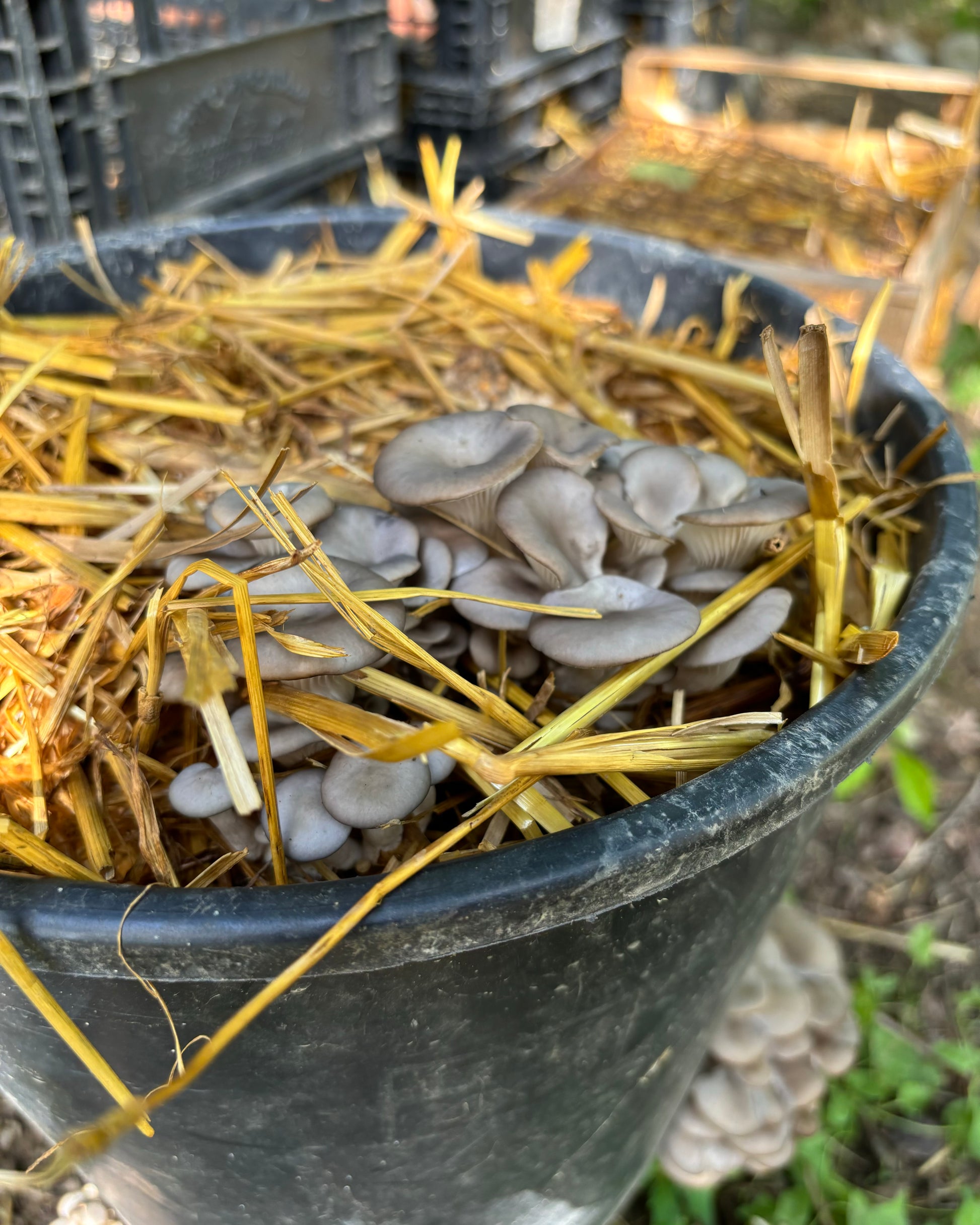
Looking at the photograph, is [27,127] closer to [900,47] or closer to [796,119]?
[796,119]

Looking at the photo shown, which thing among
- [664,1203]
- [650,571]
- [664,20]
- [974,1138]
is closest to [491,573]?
[650,571]

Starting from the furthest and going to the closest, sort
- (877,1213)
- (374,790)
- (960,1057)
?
(960,1057) < (877,1213) < (374,790)

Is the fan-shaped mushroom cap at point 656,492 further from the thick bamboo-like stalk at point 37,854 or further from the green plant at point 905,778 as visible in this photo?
the green plant at point 905,778

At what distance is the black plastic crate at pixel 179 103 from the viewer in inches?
83.2

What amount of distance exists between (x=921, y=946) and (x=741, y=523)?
1414 millimetres

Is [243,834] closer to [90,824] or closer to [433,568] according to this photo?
[90,824]

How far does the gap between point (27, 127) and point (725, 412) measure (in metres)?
1.75

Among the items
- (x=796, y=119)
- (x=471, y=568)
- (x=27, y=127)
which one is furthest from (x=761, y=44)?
(x=471, y=568)

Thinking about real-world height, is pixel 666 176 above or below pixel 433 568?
below

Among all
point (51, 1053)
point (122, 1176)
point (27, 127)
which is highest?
point (27, 127)

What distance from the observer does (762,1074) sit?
1.50m

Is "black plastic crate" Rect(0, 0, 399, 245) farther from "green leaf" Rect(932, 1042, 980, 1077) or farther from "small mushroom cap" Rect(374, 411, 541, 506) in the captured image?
"green leaf" Rect(932, 1042, 980, 1077)

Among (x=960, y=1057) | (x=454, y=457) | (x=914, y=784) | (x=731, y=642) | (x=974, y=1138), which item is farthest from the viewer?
(x=914, y=784)

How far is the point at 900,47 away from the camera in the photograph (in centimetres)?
905
